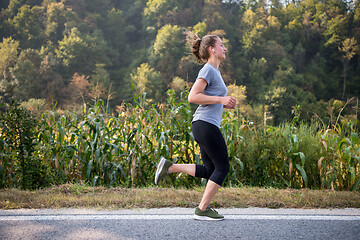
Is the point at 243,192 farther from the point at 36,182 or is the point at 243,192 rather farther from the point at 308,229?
the point at 36,182

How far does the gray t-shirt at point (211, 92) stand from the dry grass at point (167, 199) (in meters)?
0.94

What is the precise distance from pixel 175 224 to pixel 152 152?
2.04 m

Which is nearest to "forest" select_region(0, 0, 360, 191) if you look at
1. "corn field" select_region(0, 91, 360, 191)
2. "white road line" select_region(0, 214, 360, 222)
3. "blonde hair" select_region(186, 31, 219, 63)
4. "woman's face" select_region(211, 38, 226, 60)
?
"corn field" select_region(0, 91, 360, 191)

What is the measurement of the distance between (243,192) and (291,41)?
205 feet

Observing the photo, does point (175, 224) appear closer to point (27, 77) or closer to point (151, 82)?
point (151, 82)

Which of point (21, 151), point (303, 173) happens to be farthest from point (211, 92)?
point (21, 151)

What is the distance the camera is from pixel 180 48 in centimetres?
5766

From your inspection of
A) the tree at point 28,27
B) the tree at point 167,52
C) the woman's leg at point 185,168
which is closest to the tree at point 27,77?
the tree at point 28,27

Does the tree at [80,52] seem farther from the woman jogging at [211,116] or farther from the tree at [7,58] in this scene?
the woman jogging at [211,116]

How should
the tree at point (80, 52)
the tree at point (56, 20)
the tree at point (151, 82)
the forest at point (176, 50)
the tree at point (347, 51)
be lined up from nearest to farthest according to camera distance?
1. the forest at point (176, 50)
2. the tree at point (151, 82)
3. the tree at point (80, 52)
4. the tree at point (347, 51)
5. the tree at point (56, 20)

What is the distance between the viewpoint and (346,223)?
286 cm

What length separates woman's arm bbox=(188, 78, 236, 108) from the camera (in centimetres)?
282

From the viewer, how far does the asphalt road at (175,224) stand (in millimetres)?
2592

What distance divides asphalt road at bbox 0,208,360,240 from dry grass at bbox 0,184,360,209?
0.12 meters
